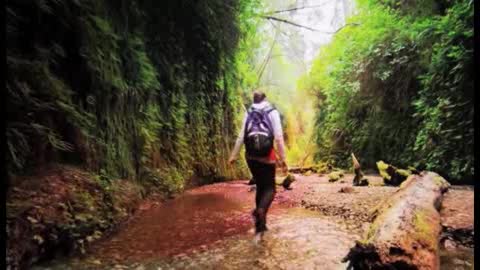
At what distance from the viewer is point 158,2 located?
8.53 meters

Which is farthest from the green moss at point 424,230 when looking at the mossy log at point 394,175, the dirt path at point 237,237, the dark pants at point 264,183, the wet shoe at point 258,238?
the mossy log at point 394,175

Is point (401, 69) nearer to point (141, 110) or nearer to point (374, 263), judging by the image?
point (141, 110)

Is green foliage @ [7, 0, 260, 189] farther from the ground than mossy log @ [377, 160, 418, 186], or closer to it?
farther from the ground

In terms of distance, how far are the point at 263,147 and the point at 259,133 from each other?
20 cm

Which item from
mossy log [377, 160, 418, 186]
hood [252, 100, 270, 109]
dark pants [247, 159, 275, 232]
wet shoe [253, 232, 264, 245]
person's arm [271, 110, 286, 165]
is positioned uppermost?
hood [252, 100, 270, 109]

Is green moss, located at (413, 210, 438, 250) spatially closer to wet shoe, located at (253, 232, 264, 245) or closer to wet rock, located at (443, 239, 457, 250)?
wet rock, located at (443, 239, 457, 250)

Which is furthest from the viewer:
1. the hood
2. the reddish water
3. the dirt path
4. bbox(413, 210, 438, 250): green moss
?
the hood

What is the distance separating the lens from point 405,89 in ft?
36.6

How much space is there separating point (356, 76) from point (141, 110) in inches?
392

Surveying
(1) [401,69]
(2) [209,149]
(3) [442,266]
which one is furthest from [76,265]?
(1) [401,69]

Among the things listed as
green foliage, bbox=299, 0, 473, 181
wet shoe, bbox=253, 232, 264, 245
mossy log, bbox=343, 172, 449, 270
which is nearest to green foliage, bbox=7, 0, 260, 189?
wet shoe, bbox=253, 232, 264, 245

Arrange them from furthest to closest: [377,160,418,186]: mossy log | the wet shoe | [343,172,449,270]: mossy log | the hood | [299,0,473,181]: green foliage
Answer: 1. [377,160,418,186]: mossy log
2. [299,0,473,181]: green foliage
3. the hood
4. the wet shoe
5. [343,172,449,270]: mossy log

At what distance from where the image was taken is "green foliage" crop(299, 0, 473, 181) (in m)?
7.41

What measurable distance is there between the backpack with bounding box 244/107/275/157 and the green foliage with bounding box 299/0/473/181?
4786mm
